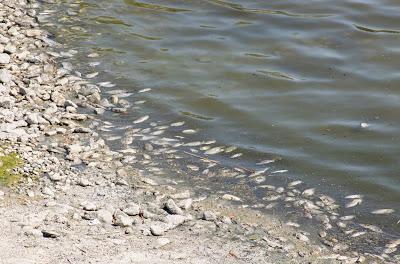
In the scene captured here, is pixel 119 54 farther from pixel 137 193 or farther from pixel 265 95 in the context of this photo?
pixel 137 193

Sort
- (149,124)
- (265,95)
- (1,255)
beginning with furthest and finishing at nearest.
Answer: (265,95) < (149,124) < (1,255)

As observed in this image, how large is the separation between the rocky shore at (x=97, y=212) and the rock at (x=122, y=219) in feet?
0.04

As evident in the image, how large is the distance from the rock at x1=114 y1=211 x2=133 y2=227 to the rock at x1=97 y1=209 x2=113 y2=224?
0.05m

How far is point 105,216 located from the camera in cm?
704

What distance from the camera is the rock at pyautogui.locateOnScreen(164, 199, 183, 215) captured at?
7.46 metres

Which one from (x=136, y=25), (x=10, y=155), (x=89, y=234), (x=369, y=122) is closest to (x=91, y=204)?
(x=89, y=234)

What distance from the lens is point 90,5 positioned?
539 inches

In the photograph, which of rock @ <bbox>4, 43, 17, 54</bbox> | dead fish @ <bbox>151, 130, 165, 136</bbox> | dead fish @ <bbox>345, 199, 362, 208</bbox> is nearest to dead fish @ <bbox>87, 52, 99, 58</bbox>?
rock @ <bbox>4, 43, 17, 54</bbox>

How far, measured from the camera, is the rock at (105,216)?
23.0ft

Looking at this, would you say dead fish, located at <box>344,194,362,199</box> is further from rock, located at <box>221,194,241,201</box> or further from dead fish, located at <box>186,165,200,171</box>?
dead fish, located at <box>186,165,200,171</box>

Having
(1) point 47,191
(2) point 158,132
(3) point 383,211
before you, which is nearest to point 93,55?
(2) point 158,132

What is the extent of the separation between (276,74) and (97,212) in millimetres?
4831

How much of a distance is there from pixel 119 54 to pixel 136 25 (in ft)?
4.24

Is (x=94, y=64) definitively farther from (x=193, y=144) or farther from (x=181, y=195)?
(x=181, y=195)
